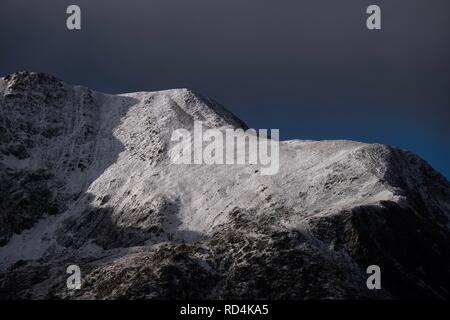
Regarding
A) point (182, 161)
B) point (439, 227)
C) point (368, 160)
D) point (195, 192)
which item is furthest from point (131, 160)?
point (439, 227)

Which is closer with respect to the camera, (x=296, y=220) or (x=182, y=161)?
(x=296, y=220)

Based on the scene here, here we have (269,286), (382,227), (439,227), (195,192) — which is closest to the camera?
(269,286)

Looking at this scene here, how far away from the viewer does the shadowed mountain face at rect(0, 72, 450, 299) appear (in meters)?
65.9

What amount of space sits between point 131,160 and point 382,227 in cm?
5445

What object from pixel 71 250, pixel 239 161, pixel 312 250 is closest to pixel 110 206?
pixel 71 250

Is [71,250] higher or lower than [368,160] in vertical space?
lower

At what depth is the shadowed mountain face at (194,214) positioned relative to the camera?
216 feet

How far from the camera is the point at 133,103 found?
144000 mm

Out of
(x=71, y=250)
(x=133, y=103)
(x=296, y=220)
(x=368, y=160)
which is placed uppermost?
(x=133, y=103)

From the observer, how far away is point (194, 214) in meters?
90.0

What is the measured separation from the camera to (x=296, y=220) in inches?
2916

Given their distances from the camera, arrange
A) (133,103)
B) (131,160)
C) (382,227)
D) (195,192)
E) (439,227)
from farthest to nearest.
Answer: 1. (133,103)
2. (131,160)
3. (195,192)
4. (439,227)
5. (382,227)

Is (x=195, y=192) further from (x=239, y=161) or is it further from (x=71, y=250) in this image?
(x=71, y=250)

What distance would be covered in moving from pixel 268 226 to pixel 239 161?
82.7ft
